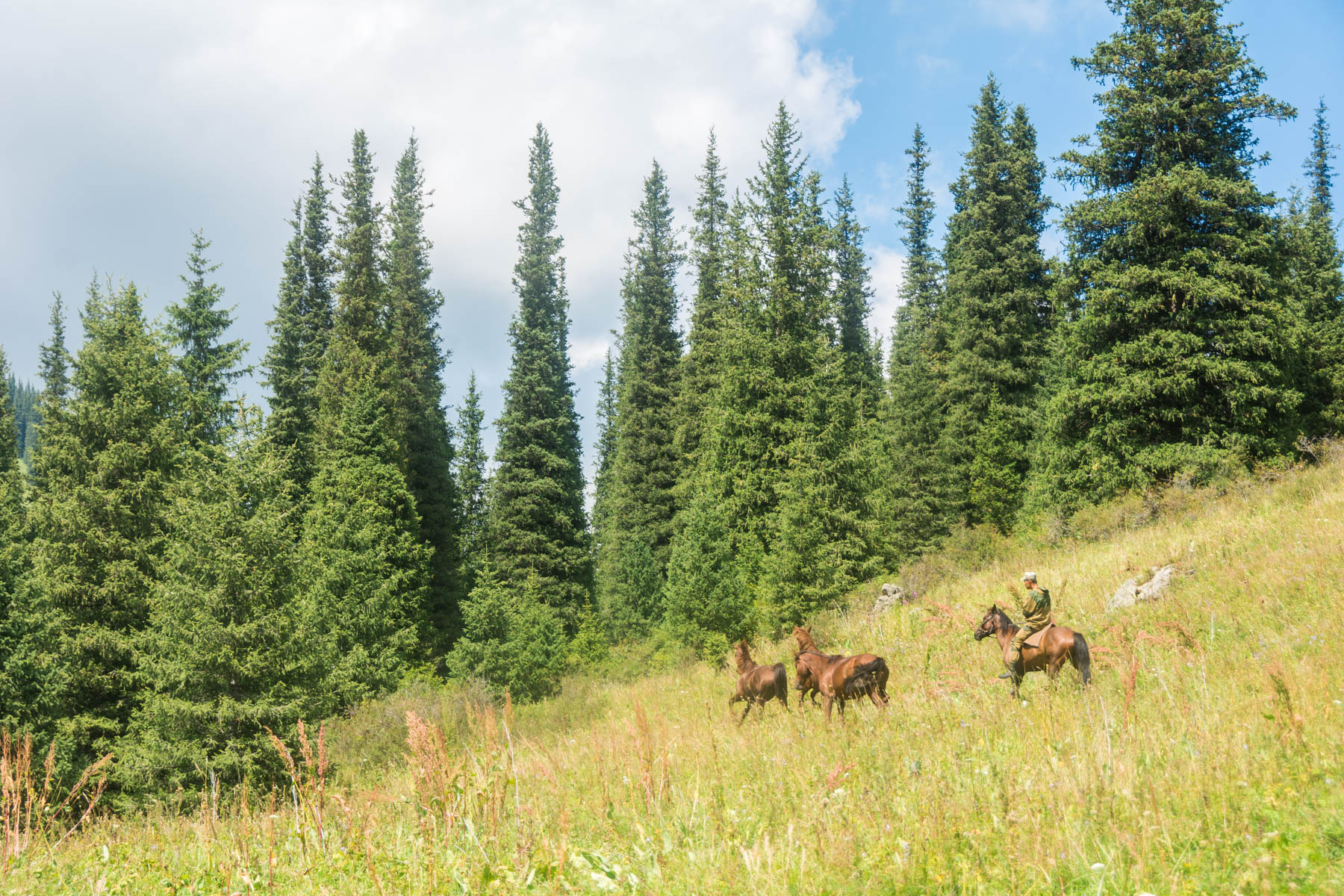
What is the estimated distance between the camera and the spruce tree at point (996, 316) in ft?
99.8

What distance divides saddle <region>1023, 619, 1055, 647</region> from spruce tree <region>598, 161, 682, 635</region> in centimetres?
2365

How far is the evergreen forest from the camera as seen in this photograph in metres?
16.6

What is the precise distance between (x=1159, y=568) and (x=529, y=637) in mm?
18849

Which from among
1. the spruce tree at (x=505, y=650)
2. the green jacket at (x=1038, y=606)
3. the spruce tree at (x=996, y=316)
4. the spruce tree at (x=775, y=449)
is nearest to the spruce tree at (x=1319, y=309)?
the spruce tree at (x=996, y=316)

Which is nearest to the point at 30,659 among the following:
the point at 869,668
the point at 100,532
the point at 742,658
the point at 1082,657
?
the point at 100,532

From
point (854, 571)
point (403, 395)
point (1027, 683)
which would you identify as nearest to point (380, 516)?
point (403, 395)

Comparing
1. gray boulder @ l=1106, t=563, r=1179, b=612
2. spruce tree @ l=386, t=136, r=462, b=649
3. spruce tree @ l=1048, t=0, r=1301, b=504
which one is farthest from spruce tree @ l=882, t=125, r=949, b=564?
spruce tree @ l=386, t=136, r=462, b=649

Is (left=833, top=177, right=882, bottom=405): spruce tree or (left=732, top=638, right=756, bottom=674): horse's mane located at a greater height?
(left=833, top=177, right=882, bottom=405): spruce tree

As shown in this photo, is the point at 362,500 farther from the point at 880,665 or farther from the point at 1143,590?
the point at 1143,590

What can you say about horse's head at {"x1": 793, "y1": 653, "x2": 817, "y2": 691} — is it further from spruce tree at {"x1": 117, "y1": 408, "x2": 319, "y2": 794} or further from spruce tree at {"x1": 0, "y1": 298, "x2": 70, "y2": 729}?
spruce tree at {"x1": 0, "y1": 298, "x2": 70, "y2": 729}

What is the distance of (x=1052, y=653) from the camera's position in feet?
25.1

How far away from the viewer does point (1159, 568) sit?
38.3 ft

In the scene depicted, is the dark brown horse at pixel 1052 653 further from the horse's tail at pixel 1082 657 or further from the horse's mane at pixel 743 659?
the horse's mane at pixel 743 659

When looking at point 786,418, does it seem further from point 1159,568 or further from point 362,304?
point 362,304
